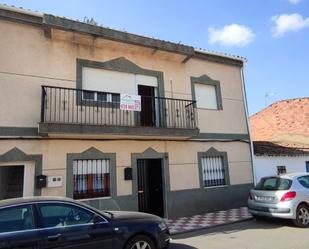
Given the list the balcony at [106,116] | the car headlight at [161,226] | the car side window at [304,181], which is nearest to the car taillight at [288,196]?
the car side window at [304,181]

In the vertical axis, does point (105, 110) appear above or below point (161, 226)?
above

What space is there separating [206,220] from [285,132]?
1235 centimetres

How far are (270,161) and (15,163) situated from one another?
33.8ft

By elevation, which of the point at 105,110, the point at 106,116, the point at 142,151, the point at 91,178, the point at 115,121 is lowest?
the point at 91,178

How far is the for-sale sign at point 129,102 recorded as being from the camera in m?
8.97

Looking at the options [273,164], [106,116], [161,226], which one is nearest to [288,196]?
[161,226]

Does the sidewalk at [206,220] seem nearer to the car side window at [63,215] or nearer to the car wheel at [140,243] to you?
the car wheel at [140,243]

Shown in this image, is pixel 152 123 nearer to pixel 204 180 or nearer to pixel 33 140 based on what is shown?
pixel 204 180

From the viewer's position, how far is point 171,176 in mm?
10039

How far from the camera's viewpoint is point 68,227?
4.49m

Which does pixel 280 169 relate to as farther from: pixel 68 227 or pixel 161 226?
pixel 68 227

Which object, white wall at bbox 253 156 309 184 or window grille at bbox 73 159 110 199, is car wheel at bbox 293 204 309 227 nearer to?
white wall at bbox 253 156 309 184

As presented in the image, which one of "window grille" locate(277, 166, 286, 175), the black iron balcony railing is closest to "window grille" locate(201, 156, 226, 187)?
the black iron balcony railing

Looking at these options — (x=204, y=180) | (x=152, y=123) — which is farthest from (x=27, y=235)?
(x=204, y=180)
